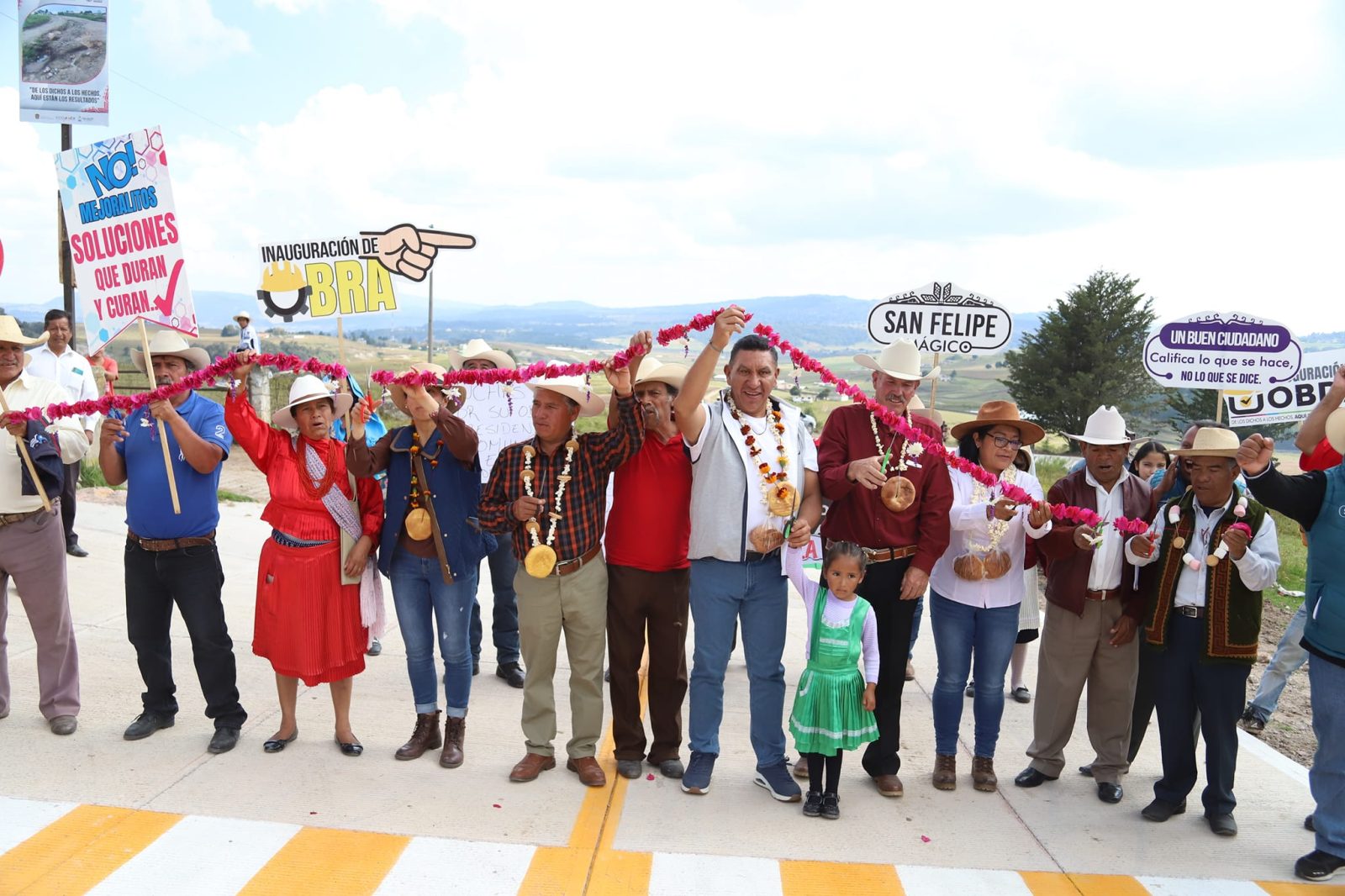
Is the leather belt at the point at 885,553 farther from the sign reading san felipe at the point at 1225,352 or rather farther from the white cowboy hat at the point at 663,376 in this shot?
the sign reading san felipe at the point at 1225,352

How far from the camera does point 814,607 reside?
4.84 metres

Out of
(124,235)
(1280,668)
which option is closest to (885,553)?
(1280,668)

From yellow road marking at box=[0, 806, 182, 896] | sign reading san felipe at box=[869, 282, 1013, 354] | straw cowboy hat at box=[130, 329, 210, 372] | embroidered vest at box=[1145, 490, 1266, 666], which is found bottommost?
yellow road marking at box=[0, 806, 182, 896]

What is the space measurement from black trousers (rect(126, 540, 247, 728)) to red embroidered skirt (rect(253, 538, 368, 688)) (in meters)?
0.32

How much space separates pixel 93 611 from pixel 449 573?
14.9ft

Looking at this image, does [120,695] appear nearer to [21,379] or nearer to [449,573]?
[21,379]

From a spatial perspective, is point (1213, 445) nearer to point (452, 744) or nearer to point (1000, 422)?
point (1000, 422)

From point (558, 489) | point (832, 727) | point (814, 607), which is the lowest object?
point (832, 727)

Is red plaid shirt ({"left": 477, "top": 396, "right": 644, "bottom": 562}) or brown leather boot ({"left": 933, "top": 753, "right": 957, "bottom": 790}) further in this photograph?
brown leather boot ({"left": 933, "top": 753, "right": 957, "bottom": 790})

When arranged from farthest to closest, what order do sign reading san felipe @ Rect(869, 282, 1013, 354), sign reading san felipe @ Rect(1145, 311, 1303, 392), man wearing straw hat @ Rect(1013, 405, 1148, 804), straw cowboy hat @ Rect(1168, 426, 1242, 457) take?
1. sign reading san felipe @ Rect(869, 282, 1013, 354)
2. sign reading san felipe @ Rect(1145, 311, 1303, 392)
3. man wearing straw hat @ Rect(1013, 405, 1148, 804)
4. straw cowboy hat @ Rect(1168, 426, 1242, 457)

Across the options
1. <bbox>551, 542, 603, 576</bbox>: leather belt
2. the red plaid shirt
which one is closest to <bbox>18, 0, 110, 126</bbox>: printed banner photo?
the red plaid shirt

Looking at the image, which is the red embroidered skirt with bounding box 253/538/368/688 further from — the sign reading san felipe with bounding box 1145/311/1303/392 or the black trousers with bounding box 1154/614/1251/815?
the sign reading san felipe with bounding box 1145/311/1303/392

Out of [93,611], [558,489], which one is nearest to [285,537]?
[558,489]

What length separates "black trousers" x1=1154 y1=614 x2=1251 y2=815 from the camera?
477cm
